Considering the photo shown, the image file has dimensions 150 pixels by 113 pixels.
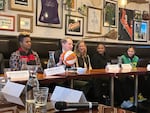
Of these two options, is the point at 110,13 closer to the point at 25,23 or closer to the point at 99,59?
the point at 99,59

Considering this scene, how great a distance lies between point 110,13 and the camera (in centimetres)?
579

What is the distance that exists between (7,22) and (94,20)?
2072mm

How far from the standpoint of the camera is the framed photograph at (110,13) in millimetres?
5656

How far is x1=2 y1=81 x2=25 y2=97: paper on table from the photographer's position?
4.35 feet

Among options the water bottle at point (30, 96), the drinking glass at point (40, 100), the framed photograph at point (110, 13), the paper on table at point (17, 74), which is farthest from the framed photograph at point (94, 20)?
the drinking glass at point (40, 100)

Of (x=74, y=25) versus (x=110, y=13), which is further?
(x=110, y=13)

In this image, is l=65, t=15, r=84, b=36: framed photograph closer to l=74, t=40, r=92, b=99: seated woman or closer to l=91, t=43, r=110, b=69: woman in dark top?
l=91, t=43, r=110, b=69: woman in dark top

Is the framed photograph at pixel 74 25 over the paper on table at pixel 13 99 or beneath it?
over

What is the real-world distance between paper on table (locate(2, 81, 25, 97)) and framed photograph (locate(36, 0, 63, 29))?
3061 millimetres

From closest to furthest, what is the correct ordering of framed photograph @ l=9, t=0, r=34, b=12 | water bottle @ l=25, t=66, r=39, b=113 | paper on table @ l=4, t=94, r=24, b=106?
water bottle @ l=25, t=66, r=39, b=113, paper on table @ l=4, t=94, r=24, b=106, framed photograph @ l=9, t=0, r=34, b=12

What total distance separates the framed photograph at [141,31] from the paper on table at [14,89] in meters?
5.29

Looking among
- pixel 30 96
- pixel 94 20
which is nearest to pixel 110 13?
pixel 94 20

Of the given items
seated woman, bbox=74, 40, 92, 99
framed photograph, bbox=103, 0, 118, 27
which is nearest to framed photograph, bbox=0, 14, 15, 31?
seated woman, bbox=74, 40, 92, 99

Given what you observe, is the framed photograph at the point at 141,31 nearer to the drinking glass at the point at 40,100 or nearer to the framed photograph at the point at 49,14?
the framed photograph at the point at 49,14
